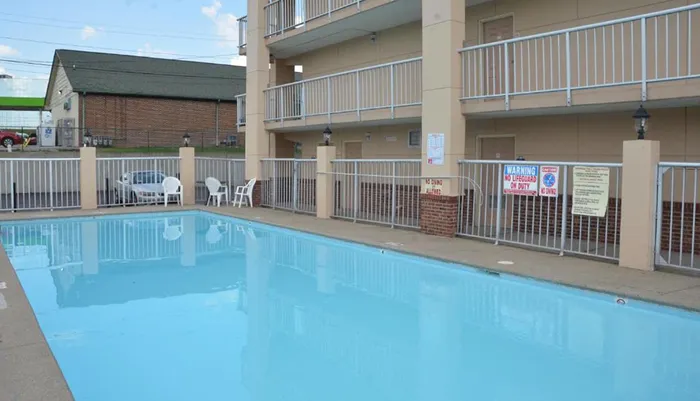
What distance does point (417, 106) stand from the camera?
13.7m

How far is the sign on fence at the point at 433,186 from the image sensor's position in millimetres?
12633

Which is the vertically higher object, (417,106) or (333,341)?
(417,106)

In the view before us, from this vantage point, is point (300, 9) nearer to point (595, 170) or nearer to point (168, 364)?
point (595, 170)

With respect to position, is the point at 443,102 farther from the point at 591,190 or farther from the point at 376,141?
the point at 376,141

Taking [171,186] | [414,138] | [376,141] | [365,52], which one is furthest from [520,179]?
[171,186]

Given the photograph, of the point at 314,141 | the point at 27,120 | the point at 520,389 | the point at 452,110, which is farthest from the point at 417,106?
the point at 27,120

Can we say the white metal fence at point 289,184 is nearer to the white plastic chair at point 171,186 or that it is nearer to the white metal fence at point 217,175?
the white metal fence at point 217,175

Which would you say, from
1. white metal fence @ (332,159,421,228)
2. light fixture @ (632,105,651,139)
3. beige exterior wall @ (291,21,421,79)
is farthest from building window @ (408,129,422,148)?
light fixture @ (632,105,651,139)

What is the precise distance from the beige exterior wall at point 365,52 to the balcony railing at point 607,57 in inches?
134

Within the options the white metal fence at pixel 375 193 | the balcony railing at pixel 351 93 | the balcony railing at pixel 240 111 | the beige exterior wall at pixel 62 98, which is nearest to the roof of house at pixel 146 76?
the beige exterior wall at pixel 62 98

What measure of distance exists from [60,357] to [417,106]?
970 centimetres

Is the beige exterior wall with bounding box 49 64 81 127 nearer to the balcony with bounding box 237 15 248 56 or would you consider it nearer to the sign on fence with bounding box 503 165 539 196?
the balcony with bounding box 237 15 248 56

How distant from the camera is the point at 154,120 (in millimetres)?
34312

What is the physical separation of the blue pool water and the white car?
31.3 feet
